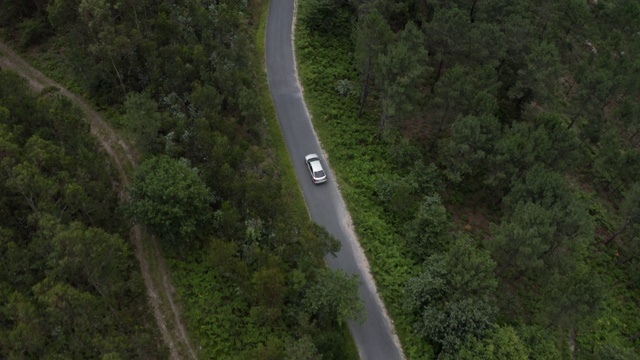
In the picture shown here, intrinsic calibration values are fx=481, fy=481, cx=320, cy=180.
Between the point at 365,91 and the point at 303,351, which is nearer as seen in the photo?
the point at 303,351

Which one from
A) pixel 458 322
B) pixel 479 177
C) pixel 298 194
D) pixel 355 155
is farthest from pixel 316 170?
pixel 458 322

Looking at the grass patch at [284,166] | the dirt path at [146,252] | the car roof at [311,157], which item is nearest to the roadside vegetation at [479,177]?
the car roof at [311,157]

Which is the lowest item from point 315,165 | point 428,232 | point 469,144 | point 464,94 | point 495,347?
point 495,347

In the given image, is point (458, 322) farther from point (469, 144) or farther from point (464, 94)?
point (464, 94)

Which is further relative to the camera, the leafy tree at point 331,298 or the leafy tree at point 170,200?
the leafy tree at point 170,200

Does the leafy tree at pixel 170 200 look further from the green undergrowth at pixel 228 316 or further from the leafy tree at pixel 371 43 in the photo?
the leafy tree at pixel 371 43
